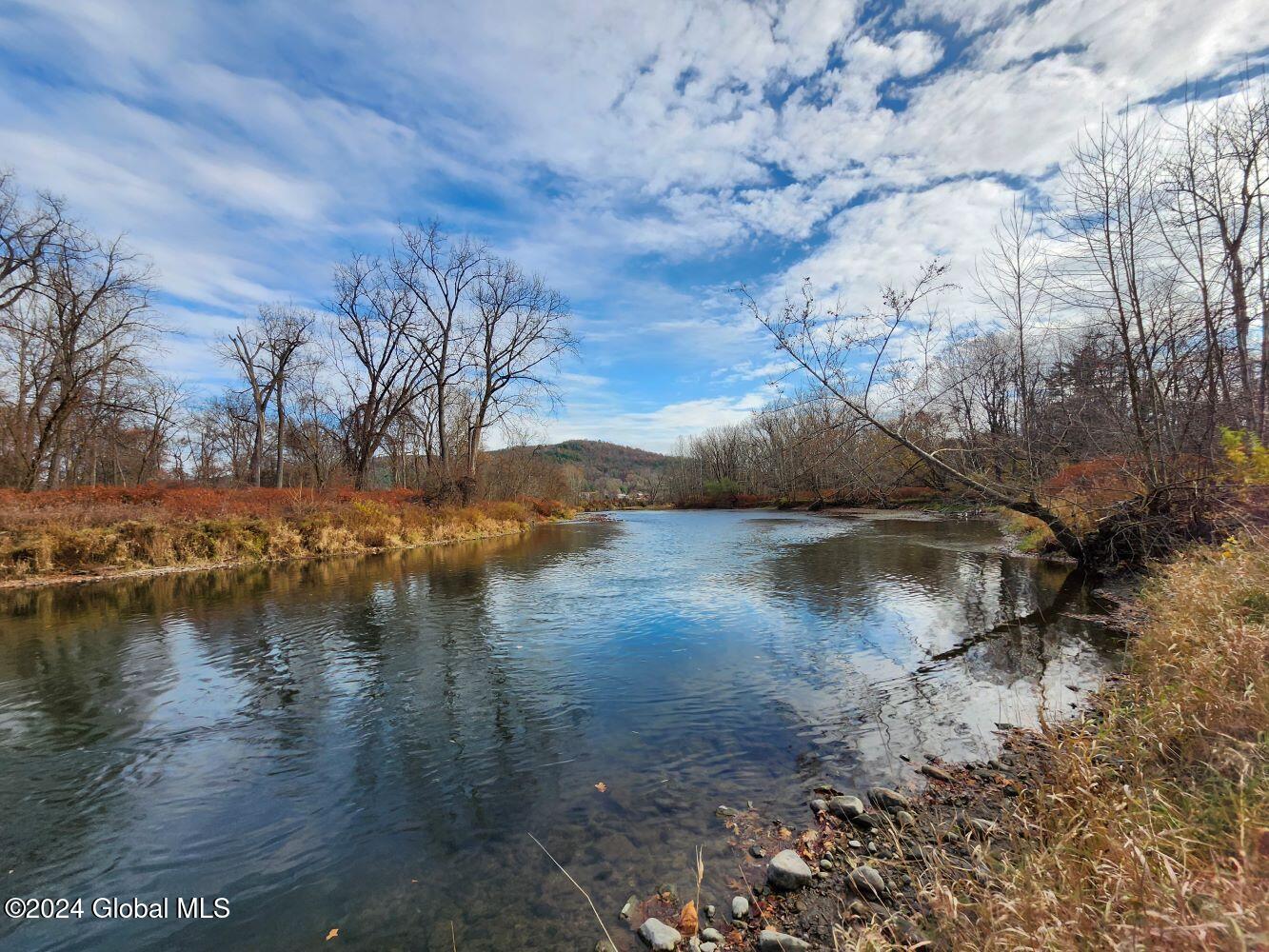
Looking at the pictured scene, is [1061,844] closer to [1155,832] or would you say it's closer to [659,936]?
[1155,832]

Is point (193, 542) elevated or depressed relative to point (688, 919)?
elevated

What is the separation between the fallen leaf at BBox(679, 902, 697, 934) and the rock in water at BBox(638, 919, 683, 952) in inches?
2.4

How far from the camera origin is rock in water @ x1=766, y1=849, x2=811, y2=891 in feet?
10.5

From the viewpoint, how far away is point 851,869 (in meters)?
3.34

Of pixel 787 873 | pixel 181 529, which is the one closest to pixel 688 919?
pixel 787 873

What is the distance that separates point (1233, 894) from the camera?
5.95 ft

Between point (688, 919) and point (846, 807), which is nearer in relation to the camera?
point (688, 919)

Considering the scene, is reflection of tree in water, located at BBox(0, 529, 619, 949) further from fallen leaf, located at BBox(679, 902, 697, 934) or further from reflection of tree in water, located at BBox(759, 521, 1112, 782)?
reflection of tree in water, located at BBox(759, 521, 1112, 782)

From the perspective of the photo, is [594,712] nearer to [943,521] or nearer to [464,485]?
[464,485]

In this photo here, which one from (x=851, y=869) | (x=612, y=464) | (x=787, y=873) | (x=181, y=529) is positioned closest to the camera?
(x=787, y=873)

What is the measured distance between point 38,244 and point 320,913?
94.0ft

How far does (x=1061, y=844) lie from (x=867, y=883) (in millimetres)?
1104

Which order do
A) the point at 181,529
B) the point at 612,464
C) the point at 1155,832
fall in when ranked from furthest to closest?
the point at 612,464 < the point at 181,529 < the point at 1155,832

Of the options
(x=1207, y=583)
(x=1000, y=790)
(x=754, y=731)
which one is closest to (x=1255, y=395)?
(x=1207, y=583)
